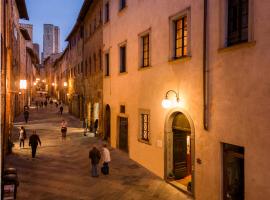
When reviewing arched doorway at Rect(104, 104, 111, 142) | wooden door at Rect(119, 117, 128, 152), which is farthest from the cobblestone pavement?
arched doorway at Rect(104, 104, 111, 142)

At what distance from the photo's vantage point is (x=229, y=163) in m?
10.4

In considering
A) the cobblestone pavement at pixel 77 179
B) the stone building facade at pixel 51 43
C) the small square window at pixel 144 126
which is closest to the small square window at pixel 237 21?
the cobblestone pavement at pixel 77 179

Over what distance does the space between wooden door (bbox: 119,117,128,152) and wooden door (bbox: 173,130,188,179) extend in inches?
230

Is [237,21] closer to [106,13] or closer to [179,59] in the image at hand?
[179,59]

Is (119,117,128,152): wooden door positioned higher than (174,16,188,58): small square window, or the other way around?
(174,16,188,58): small square window

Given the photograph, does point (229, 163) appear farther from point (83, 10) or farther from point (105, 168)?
point (83, 10)

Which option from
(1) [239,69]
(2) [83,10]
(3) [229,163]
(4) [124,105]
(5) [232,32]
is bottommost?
(3) [229,163]

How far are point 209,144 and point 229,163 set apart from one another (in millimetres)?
959

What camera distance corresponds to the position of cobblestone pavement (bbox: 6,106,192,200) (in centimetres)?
1253

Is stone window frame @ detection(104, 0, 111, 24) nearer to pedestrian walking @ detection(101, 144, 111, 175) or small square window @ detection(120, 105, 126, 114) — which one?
small square window @ detection(120, 105, 126, 114)

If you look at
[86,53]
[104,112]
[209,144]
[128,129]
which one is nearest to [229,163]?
[209,144]

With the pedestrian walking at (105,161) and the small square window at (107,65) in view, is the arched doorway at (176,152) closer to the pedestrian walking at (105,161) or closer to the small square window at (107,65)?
the pedestrian walking at (105,161)

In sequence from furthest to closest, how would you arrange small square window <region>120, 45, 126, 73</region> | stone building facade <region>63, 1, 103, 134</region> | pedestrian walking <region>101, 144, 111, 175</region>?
stone building facade <region>63, 1, 103, 134</region>
small square window <region>120, 45, 126, 73</region>
pedestrian walking <region>101, 144, 111, 175</region>

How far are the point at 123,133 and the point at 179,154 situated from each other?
21.4ft
